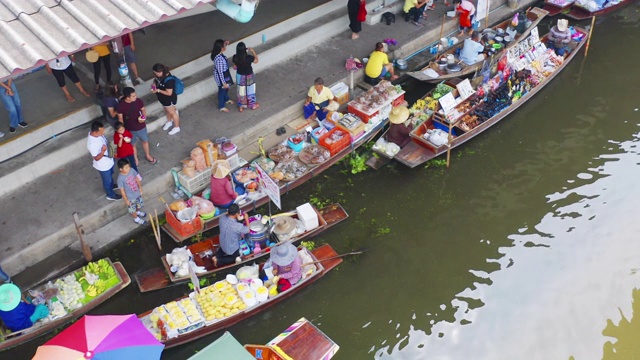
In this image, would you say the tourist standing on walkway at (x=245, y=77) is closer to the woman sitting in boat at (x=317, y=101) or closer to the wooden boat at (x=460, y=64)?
the woman sitting in boat at (x=317, y=101)

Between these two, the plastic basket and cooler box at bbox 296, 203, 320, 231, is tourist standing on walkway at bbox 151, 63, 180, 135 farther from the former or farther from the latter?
cooler box at bbox 296, 203, 320, 231

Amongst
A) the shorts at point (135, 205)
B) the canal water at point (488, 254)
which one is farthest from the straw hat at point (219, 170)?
the canal water at point (488, 254)

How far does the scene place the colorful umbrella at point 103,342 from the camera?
746 cm

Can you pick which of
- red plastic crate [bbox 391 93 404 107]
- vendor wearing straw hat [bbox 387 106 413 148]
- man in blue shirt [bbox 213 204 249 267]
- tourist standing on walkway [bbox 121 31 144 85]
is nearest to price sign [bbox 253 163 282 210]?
man in blue shirt [bbox 213 204 249 267]

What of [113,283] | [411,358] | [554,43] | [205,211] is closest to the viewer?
[411,358]

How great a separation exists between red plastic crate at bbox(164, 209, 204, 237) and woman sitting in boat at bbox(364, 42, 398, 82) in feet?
18.8

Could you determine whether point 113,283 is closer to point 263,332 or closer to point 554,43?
point 263,332

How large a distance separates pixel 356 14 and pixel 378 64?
1.78m

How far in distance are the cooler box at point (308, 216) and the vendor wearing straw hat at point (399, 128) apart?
108 inches

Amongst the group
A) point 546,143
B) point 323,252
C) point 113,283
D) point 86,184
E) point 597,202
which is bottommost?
point 597,202

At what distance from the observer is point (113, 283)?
32.3ft

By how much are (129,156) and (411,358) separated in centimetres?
604

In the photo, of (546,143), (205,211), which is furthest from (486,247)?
(205,211)

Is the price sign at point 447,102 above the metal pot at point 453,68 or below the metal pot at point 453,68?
below
